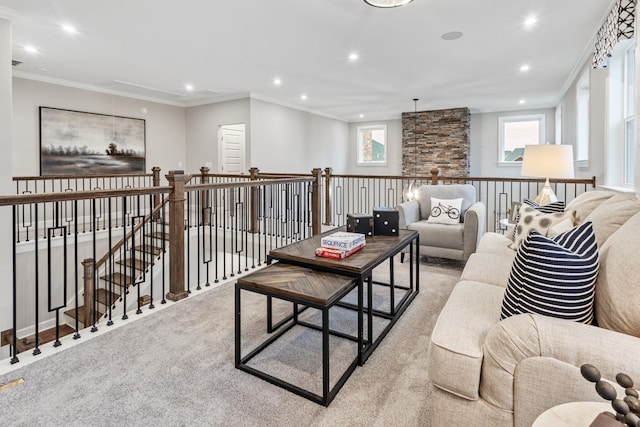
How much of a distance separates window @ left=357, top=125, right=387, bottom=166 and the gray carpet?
779 cm

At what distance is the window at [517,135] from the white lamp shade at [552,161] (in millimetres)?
5097

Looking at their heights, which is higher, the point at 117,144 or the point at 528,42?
the point at 528,42

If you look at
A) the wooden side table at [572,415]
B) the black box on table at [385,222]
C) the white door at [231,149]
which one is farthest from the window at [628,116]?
the white door at [231,149]

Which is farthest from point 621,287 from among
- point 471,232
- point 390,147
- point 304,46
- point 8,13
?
point 390,147

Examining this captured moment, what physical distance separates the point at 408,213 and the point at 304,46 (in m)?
2.38

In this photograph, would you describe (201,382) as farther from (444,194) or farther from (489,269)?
(444,194)

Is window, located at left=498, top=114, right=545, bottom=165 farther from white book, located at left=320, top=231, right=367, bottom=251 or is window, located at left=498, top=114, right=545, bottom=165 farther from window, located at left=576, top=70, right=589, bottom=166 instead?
white book, located at left=320, top=231, right=367, bottom=251

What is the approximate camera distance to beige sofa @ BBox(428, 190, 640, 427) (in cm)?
113

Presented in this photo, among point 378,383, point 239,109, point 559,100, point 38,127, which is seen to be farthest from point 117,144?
point 559,100

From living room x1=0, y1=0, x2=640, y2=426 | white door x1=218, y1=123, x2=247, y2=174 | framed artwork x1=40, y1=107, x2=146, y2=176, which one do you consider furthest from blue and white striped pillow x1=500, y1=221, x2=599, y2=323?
framed artwork x1=40, y1=107, x2=146, y2=176

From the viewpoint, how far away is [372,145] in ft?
33.1

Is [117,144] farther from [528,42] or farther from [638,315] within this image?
[638,315]

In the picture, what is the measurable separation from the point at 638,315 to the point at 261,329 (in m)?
1.95

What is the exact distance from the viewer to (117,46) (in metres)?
4.30
